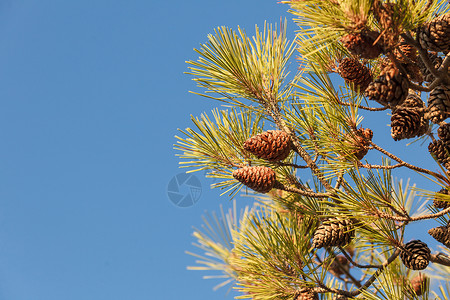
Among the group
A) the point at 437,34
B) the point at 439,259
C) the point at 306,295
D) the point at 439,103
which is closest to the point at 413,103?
the point at 439,103

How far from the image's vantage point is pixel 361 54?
1102mm

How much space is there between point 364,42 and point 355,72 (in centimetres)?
25

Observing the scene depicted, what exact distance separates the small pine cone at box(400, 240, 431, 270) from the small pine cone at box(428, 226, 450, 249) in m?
0.12

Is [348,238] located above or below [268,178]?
below

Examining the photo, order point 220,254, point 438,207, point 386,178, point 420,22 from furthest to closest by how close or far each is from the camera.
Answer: point 220,254 < point 438,207 < point 386,178 < point 420,22

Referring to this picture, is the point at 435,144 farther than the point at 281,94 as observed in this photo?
No

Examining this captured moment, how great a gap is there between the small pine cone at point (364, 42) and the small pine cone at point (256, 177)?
0.42 metres

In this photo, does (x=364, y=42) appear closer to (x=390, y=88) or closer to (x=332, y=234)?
(x=390, y=88)

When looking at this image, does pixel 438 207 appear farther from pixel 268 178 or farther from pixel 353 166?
pixel 268 178

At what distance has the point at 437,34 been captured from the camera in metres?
1.07

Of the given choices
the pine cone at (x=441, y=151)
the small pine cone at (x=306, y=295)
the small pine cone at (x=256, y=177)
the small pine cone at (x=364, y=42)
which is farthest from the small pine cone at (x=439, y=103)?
the small pine cone at (x=306, y=295)

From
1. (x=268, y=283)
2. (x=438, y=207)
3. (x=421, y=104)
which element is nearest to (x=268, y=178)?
(x=268, y=283)

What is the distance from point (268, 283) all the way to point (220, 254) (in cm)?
31

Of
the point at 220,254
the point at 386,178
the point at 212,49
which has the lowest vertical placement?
the point at 386,178
